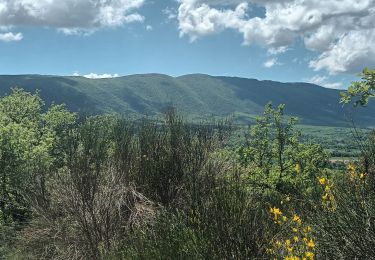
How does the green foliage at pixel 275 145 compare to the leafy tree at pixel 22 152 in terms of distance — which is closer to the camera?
the leafy tree at pixel 22 152

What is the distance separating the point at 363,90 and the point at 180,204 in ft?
14.7

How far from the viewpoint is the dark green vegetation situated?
14.5ft

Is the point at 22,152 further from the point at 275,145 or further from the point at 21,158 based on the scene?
the point at 275,145

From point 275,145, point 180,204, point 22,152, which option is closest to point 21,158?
point 22,152

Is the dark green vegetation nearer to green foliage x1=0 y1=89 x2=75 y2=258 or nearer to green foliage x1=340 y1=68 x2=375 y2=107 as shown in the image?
green foliage x1=0 y1=89 x2=75 y2=258

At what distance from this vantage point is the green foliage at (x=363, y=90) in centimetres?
784

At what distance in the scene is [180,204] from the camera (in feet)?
30.0

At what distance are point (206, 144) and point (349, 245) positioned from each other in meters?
6.16

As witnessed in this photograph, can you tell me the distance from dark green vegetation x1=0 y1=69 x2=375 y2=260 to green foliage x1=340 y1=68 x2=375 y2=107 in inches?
60.7

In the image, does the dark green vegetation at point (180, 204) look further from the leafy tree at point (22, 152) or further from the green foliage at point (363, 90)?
the green foliage at point (363, 90)

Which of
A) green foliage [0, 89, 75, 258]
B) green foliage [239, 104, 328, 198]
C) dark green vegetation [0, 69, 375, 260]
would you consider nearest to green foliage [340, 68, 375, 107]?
dark green vegetation [0, 69, 375, 260]

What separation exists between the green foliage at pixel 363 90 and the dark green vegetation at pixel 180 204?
1.54 m

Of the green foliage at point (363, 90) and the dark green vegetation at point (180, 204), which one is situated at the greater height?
the green foliage at point (363, 90)

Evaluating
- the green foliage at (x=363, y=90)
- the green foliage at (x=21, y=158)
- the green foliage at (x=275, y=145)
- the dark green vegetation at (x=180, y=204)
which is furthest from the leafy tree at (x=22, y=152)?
the green foliage at (x=275, y=145)
